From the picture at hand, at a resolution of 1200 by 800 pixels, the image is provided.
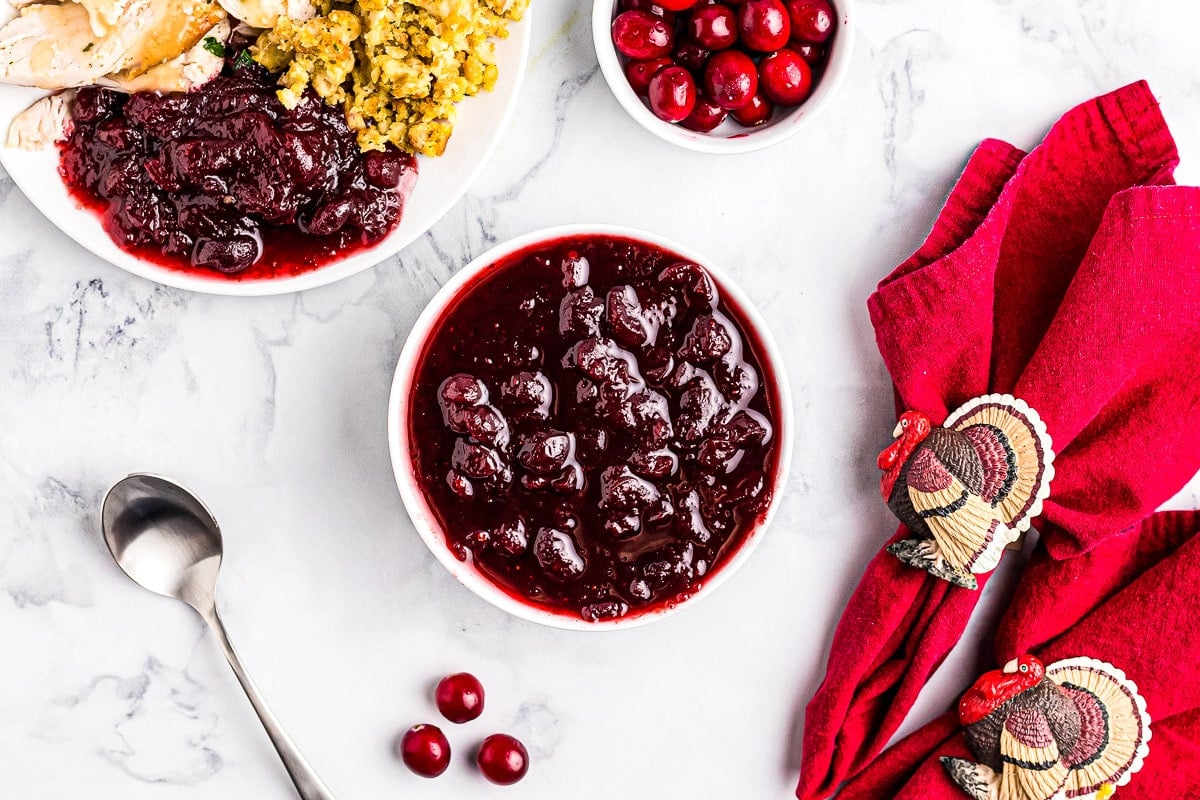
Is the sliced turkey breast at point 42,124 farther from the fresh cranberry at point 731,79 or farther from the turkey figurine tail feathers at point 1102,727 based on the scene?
the turkey figurine tail feathers at point 1102,727

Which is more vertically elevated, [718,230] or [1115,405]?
[718,230]

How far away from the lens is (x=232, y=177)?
5.40 feet

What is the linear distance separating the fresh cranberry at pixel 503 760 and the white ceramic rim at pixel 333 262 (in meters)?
0.97

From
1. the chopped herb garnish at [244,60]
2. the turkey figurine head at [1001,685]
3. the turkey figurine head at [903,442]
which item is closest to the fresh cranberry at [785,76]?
the turkey figurine head at [903,442]

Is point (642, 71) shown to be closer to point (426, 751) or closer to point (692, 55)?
point (692, 55)

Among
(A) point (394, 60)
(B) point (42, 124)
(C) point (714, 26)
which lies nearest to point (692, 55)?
(C) point (714, 26)

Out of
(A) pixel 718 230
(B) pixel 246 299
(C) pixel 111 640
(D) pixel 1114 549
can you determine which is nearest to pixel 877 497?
(D) pixel 1114 549

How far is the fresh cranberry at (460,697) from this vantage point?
183 cm

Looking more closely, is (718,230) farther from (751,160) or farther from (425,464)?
(425,464)

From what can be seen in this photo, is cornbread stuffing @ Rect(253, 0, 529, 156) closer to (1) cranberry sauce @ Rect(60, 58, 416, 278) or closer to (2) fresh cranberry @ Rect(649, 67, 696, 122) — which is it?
(1) cranberry sauce @ Rect(60, 58, 416, 278)

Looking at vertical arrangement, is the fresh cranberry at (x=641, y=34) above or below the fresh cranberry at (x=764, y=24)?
below

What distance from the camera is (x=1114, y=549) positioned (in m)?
1.91

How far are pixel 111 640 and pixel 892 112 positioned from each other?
1.92m

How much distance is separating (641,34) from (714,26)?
0.14 metres
